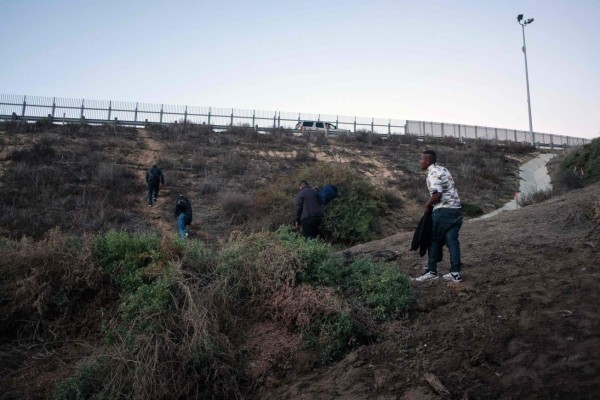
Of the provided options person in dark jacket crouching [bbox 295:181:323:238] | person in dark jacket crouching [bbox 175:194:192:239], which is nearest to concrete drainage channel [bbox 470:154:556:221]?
person in dark jacket crouching [bbox 295:181:323:238]

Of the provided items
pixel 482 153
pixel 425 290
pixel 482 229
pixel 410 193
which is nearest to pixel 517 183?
pixel 482 153

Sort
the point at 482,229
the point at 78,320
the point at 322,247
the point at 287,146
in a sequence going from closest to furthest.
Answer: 1. the point at 78,320
2. the point at 322,247
3. the point at 482,229
4. the point at 287,146

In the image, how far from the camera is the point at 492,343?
400cm

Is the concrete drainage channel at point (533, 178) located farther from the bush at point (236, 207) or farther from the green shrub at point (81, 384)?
the green shrub at point (81, 384)

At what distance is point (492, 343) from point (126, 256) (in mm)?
4550

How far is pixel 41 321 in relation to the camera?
555 cm

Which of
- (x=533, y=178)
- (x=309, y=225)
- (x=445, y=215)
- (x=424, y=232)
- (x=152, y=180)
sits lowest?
(x=424, y=232)

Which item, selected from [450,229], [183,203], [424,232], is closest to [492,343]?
[450,229]

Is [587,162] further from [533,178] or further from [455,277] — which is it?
[455,277]

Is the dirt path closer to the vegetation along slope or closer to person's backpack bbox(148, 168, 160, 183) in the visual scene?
person's backpack bbox(148, 168, 160, 183)

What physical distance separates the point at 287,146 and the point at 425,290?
727 inches

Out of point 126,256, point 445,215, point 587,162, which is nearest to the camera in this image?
point 445,215

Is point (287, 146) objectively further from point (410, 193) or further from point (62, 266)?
point (62, 266)

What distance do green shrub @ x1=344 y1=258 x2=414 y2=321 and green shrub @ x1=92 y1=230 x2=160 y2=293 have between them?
2.65 meters
